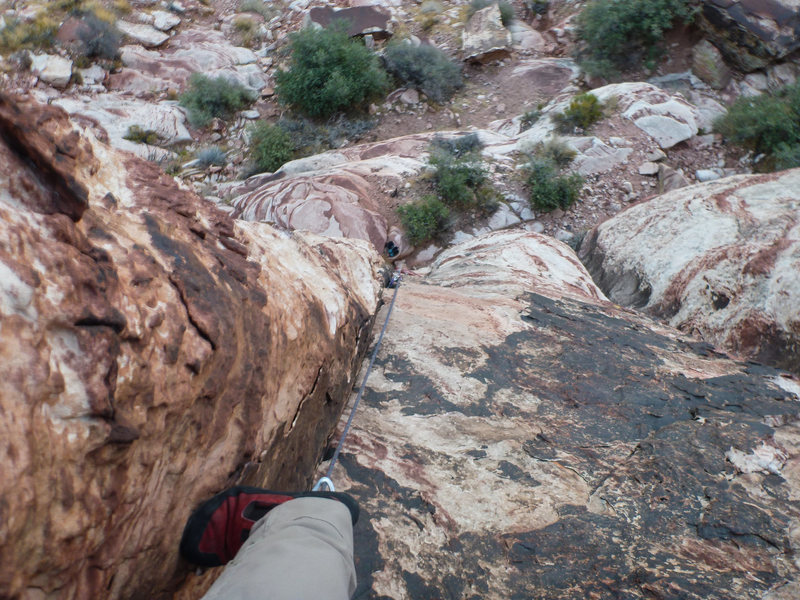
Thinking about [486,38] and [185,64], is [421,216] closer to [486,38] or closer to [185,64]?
[486,38]

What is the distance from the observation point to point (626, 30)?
391 inches

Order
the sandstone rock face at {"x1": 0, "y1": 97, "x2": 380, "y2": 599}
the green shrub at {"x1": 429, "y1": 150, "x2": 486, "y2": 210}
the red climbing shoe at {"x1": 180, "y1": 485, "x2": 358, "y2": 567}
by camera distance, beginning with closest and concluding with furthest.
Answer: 1. the sandstone rock face at {"x1": 0, "y1": 97, "x2": 380, "y2": 599}
2. the red climbing shoe at {"x1": 180, "y1": 485, "x2": 358, "y2": 567}
3. the green shrub at {"x1": 429, "y1": 150, "x2": 486, "y2": 210}

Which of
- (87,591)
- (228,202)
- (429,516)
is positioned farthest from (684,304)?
(228,202)

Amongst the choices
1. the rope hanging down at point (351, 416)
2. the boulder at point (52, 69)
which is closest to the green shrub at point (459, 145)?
the rope hanging down at point (351, 416)

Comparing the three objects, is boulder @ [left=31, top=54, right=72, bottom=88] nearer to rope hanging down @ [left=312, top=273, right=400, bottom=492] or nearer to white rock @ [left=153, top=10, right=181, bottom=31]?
white rock @ [left=153, top=10, right=181, bottom=31]

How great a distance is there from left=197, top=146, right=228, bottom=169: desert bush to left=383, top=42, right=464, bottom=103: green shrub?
399cm

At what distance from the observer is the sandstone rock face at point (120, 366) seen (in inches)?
33.8

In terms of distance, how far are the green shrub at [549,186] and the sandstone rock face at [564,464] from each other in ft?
14.4

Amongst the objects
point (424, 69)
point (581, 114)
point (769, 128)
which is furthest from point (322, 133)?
point (769, 128)

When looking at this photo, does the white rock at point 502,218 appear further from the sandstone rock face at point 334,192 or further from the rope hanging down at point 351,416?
the rope hanging down at point 351,416

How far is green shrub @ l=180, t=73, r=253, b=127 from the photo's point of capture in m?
9.91

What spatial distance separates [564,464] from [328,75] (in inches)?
383

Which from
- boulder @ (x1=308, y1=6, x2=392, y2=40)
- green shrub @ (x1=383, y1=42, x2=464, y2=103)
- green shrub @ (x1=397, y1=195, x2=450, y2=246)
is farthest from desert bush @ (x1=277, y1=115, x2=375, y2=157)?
green shrub @ (x1=397, y1=195, x2=450, y2=246)

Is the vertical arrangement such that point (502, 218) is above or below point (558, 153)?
below
